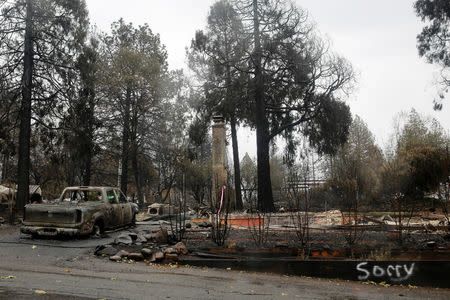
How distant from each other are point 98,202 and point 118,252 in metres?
3.68

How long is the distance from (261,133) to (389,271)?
1696 cm

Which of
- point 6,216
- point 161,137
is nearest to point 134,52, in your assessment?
point 161,137

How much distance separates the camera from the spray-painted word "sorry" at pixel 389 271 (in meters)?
6.64

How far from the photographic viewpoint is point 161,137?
30.5m

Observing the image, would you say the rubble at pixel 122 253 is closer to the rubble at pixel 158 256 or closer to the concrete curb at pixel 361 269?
the rubble at pixel 158 256

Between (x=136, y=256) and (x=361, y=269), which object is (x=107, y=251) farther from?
(x=361, y=269)

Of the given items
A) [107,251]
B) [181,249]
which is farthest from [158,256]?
[107,251]

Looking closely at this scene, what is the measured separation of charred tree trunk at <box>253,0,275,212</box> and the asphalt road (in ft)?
49.9

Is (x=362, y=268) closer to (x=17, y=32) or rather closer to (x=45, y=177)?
(x=17, y=32)

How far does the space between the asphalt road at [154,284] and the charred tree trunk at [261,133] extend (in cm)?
1522

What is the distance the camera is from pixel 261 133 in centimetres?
2339

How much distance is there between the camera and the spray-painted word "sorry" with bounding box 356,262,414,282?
261 inches

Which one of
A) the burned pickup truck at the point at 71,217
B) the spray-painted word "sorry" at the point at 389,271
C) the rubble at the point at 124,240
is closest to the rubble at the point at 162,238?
the rubble at the point at 124,240

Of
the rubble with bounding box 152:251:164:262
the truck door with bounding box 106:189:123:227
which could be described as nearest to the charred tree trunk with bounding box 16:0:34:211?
the truck door with bounding box 106:189:123:227
